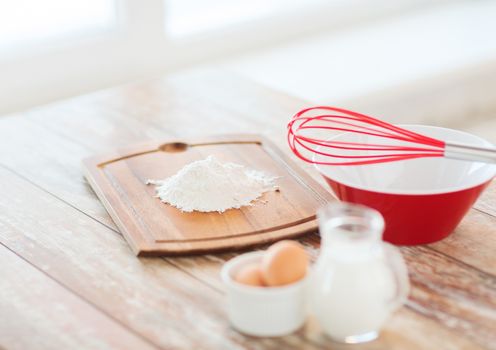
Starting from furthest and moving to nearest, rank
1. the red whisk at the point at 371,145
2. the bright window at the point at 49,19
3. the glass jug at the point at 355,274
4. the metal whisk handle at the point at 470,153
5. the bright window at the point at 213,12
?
the bright window at the point at 213,12 < the bright window at the point at 49,19 < the red whisk at the point at 371,145 < the metal whisk handle at the point at 470,153 < the glass jug at the point at 355,274

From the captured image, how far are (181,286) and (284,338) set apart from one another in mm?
180

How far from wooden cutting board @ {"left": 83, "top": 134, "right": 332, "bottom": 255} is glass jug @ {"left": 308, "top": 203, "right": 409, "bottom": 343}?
26 centimetres

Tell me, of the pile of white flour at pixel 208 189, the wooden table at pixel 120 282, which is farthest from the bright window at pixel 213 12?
the pile of white flour at pixel 208 189

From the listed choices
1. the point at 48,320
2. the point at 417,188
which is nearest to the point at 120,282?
the point at 48,320

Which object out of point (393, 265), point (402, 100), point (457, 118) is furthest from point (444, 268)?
point (457, 118)

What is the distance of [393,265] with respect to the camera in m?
0.96

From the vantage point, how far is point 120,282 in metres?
1.13

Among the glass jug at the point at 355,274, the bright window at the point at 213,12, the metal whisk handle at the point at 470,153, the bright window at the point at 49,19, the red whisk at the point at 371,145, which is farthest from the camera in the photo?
the bright window at the point at 213,12

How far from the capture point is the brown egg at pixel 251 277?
3.23ft

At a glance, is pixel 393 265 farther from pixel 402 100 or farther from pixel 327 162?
pixel 402 100

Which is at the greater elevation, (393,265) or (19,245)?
(393,265)

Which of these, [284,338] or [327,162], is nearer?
[284,338]

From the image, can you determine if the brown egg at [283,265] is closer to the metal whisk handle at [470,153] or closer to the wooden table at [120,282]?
the wooden table at [120,282]

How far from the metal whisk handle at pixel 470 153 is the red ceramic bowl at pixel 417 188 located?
39mm
